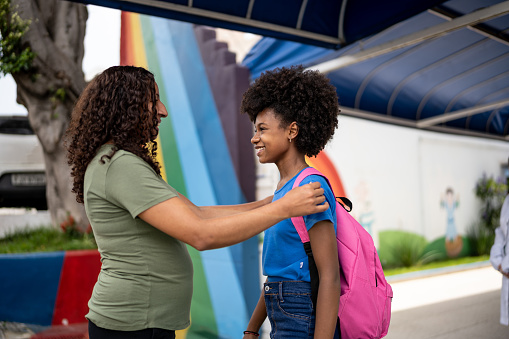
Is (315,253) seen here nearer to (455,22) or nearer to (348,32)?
(455,22)

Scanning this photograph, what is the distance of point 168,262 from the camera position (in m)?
1.61

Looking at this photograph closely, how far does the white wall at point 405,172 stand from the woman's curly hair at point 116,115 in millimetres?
6838

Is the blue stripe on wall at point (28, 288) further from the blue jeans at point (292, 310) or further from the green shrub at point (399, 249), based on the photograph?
the green shrub at point (399, 249)

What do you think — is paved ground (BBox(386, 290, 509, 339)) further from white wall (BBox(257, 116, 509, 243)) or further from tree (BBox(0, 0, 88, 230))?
tree (BBox(0, 0, 88, 230))

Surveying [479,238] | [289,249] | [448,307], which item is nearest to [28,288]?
[289,249]

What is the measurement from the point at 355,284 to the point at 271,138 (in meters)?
0.66

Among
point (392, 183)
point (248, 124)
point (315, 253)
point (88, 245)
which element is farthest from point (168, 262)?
point (392, 183)

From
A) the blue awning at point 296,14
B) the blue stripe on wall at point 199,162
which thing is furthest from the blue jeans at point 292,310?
the blue stripe on wall at point 199,162

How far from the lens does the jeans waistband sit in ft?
5.41

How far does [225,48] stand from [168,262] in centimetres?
389

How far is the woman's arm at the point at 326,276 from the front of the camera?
1.57m

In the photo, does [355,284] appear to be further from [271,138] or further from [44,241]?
[44,241]

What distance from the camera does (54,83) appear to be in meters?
6.56

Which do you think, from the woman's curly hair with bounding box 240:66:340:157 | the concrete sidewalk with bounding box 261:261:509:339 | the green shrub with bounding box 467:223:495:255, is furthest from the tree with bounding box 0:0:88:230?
the green shrub with bounding box 467:223:495:255
